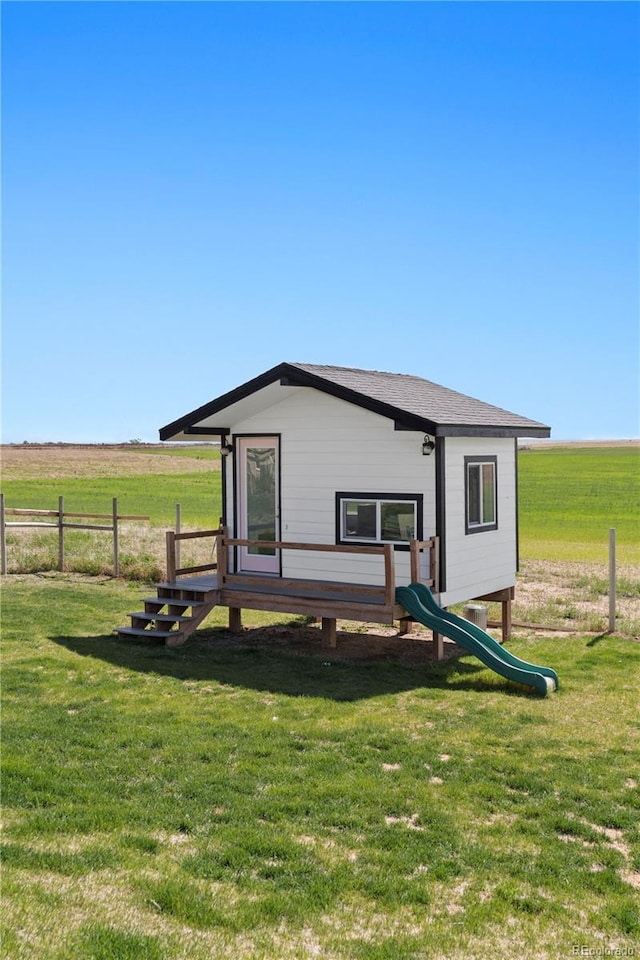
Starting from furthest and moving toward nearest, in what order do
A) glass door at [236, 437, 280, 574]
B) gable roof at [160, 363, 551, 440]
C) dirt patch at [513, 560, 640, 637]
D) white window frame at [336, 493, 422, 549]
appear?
dirt patch at [513, 560, 640, 637] → glass door at [236, 437, 280, 574] → white window frame at [336, 493, 422, 549] → gable roof at [160, 363, 551, 440]

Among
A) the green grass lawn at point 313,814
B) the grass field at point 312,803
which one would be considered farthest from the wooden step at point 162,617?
the green grass lawn at point 313,814

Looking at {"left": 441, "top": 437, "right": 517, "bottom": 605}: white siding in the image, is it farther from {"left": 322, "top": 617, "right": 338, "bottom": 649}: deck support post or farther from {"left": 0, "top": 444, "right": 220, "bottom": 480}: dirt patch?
{"left": 0, "top": 444, "right": 220, "bottom": 480}: dirt patch

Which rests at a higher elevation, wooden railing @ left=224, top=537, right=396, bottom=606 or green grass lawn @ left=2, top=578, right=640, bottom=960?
wooden railing @ left=224, top=537, right=396, bottom=606

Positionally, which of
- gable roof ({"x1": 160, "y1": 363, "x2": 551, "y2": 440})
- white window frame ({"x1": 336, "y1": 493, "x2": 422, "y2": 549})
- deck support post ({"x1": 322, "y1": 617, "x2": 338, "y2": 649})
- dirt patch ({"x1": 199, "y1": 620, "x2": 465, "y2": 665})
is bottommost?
dirt patch ({"x1": 199, "y1": 620, "x2": 465, "y2": 665})

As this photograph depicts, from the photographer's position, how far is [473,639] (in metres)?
12.8

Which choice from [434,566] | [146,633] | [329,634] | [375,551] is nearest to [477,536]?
[434,566]

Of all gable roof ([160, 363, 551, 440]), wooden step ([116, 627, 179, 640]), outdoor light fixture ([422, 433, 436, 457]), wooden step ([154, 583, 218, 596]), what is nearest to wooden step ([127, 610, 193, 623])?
wooden step ([116, 627, 179, 640])

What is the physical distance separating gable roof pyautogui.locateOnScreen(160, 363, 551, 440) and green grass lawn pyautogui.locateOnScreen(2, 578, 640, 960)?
12.0ft

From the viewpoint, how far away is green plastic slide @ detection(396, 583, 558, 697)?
11.9 meters

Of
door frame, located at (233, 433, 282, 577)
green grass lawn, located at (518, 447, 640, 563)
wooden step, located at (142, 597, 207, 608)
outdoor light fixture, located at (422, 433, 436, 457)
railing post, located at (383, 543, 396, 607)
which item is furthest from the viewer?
green grass lawn, located at (518, 447, 640, 563)

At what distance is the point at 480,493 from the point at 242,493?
13.4 feet

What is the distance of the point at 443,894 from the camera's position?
6.03 meters

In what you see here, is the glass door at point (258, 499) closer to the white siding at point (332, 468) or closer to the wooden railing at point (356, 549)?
the white siding at point (332, 468)

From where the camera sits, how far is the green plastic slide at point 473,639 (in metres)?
11.9
